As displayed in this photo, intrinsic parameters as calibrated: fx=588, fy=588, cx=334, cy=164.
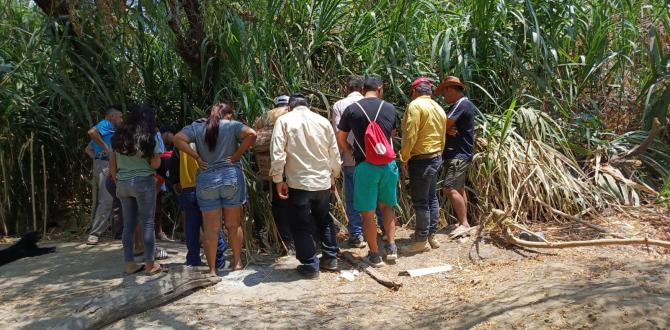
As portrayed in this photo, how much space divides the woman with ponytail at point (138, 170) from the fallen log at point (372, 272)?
5.21 feet

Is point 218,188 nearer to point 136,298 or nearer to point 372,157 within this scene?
point 136,298

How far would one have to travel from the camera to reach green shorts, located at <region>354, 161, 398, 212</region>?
185 inches

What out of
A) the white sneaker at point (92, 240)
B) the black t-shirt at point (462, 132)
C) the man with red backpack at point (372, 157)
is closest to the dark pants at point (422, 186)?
the man with red backpack at point (372, 157)

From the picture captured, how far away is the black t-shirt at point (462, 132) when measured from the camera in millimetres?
5180

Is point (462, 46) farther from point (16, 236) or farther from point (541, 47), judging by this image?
point (16, 236)

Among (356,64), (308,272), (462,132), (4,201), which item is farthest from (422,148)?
(4,201)

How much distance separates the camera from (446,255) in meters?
5.01

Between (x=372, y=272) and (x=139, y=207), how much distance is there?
73.7 inches

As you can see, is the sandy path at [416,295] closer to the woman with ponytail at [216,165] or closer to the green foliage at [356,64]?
the woman with ponytail at [216,165]

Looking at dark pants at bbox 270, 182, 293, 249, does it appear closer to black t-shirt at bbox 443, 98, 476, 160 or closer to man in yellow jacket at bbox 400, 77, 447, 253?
man in yellow jacket at bbox 400, 77, 447, 253

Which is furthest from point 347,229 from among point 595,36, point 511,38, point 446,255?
point 595,36

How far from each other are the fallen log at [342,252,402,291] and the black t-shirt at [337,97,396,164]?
0.83m

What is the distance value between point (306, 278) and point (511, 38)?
3.50 meters

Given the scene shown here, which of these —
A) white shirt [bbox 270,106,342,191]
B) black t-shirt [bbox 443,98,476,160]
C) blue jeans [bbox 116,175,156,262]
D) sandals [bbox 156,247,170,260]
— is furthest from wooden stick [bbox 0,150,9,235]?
black t-shirt [bbox 443,98,476,160]
